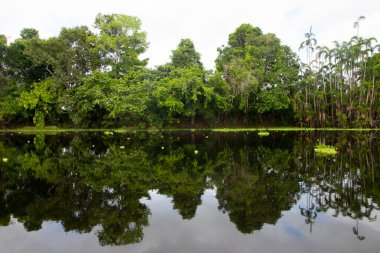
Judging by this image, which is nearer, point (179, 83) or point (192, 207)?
point (192, 207)

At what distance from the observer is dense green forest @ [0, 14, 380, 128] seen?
131 ft

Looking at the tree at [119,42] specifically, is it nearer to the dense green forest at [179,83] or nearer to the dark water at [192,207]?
the dense green forest at [179,83]

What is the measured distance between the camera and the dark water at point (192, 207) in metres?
5.69

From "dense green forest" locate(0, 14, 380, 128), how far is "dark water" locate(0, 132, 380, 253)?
26.1m

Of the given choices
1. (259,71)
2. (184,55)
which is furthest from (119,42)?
(259,71)

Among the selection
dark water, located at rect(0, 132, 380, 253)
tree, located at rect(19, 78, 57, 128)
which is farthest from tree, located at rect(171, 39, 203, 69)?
dark water, located at rect(0, 132, 380, 253)

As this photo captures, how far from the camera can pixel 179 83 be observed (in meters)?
37.2

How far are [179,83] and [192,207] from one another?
30330 millimetres

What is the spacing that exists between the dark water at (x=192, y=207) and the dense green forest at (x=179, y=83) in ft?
85.5

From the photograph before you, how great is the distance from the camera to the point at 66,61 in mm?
44000

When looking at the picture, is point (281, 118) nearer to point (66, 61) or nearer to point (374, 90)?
point (374, 90)

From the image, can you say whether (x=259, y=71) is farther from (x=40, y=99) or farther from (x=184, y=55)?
(x=40, y=99)

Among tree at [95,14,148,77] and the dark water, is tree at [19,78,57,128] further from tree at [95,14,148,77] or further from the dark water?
the dark water

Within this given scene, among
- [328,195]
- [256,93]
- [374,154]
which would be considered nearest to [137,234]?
[328,195]
